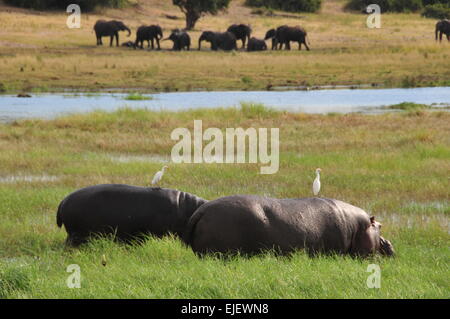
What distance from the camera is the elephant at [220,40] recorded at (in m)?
45.1

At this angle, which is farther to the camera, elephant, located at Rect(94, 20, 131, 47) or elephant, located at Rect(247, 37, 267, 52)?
elephant, located at Rect(247, 37, 267, 52)

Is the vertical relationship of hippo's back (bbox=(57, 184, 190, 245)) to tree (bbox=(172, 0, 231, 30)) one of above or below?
below

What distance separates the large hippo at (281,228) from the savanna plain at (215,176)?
6.9 inches

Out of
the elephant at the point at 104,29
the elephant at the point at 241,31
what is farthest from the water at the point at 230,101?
the elephant at the point at 241,31

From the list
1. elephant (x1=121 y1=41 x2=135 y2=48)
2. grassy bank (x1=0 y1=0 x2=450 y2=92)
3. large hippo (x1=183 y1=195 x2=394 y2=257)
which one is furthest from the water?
elephant (x1=121 y1=41 x2=135 y2=48)

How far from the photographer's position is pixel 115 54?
3916 centimetres

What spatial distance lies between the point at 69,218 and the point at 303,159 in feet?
21.1

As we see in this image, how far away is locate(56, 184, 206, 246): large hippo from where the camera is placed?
8469 mm

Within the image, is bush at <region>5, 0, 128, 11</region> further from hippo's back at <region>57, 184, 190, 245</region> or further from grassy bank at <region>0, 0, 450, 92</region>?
hippo's back at <region>57, 184, 190, 245</region>

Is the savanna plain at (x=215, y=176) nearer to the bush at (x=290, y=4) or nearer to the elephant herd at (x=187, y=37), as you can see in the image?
the elephant herd at (x=187, y=37)

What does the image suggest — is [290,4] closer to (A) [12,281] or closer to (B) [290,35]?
(B) [290,35]

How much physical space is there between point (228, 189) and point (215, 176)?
106 centimetres

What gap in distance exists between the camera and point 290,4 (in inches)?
2891

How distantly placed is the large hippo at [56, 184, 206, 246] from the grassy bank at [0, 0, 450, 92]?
20.7 meters
